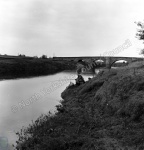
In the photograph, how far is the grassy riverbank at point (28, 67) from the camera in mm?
97287

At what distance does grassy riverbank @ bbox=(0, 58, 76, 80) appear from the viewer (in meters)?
97.3

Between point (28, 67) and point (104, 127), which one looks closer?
point (104, 127)

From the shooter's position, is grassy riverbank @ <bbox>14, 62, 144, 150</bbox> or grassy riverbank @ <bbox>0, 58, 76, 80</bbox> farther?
grassy riverbank @ <bbox>0, 58, 76, 80</bbox>

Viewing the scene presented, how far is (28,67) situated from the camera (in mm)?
114062

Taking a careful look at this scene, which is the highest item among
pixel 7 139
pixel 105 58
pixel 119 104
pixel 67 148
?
pixel 105 58

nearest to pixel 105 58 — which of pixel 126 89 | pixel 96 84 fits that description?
pixel 96 84

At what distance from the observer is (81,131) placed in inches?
674

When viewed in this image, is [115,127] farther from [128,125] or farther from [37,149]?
[37,149]

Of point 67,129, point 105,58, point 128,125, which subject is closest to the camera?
point 128,125

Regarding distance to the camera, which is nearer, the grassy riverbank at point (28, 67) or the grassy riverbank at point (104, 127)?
the grassy riverbank at point (104, 127)

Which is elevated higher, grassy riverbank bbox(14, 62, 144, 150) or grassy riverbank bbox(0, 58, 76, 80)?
grassy riverbank bbox(0, 58, 76, 80)

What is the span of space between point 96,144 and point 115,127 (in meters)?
3.29

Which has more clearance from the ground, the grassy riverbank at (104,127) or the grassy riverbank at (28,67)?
the grassy riverbank at (28,67)

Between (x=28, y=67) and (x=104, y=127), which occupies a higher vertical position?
(x=28, y=67)
